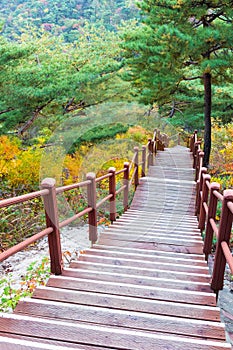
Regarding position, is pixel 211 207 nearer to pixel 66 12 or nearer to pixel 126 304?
pixel 126 304

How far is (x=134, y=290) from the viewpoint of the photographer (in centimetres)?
225

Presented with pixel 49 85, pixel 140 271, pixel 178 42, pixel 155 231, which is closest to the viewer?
pixel 140 271

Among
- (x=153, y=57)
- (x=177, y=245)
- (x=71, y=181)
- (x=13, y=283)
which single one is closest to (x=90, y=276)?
(x=177, y=245)

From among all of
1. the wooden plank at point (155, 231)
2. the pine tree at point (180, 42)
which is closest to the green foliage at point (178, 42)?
the pine tree at point (180, 42)

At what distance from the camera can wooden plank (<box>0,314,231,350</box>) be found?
5.13 feet

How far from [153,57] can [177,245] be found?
212 inches

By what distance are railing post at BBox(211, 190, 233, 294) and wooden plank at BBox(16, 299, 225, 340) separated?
0.54 meters

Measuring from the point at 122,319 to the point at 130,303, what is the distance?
224mm

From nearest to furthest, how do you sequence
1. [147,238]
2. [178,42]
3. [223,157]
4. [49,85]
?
[147,238], [178,42], [49,85], [223,157]

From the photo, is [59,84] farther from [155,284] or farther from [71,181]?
[155,284]

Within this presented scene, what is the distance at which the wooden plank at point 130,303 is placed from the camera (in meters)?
1.92

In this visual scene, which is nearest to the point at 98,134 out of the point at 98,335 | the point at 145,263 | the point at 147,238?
the point at 147,238

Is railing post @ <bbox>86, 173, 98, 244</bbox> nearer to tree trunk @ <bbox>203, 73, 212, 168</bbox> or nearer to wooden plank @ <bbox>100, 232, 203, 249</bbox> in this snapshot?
wooden plank @ <bbox>100, 232, 203, 249</bbox>

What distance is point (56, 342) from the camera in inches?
62.1
